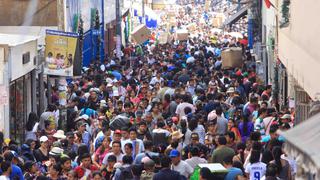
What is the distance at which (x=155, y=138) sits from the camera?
15398mm

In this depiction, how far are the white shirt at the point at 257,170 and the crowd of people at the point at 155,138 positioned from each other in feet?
0.04

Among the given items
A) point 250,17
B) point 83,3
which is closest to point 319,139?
point 83,3

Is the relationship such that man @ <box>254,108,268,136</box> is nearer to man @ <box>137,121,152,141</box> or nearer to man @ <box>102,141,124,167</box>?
man @ <box>137,121,152,141</box>

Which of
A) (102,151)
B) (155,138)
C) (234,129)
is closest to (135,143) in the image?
(102,151)

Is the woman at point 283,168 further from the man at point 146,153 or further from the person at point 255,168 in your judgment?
the man at point 146,153

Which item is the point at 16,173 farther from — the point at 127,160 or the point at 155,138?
the point at 155,138

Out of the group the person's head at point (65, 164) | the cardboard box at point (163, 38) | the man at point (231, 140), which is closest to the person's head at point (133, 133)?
the man at point (231, 140)

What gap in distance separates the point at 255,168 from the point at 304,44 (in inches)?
213

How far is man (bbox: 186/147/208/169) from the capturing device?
12.8 meters

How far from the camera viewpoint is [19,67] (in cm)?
1973

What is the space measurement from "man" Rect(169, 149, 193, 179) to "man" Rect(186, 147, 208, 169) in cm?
27

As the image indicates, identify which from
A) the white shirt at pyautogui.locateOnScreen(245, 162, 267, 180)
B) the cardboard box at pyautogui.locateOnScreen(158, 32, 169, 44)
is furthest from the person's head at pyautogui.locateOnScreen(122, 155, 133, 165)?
the cardboard box at pyautogui.locateOnScreen(158, 32, 169, 44)

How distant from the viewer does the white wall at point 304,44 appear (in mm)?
14500

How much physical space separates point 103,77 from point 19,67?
8.36m
